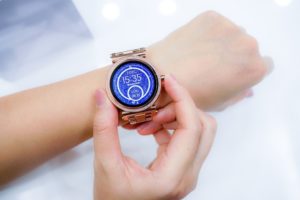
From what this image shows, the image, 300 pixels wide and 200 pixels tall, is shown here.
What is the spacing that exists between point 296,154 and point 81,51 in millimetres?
767

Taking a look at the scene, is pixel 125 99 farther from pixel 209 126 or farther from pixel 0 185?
pixel 0 185

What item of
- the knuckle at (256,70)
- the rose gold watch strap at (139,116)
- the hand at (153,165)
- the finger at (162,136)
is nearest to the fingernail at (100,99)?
the hand at (153,165)

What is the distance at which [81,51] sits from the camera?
1.23 metres

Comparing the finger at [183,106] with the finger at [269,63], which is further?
the finger at [269,63]

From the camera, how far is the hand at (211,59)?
1131 mm

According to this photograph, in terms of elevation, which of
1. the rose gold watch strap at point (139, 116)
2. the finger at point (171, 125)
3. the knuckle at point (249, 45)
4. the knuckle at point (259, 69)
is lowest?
the finger at point (171, 125)

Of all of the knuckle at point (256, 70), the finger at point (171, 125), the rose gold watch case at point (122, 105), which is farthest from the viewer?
the knuckle at point (256, 70)

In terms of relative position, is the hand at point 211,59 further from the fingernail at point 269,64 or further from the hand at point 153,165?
the hand at point 153,165

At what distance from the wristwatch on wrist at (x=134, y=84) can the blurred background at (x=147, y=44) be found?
0.75 ft

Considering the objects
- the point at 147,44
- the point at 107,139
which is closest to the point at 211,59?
the point at 147,44

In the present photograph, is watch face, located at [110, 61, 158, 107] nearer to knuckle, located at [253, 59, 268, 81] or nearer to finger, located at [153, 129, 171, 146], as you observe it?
finger, located at [153, 129, 171, 146]

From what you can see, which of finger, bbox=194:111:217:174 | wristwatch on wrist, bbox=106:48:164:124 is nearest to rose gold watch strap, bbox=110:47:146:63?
wristwatch on wrist, bbox=106:48:164:124

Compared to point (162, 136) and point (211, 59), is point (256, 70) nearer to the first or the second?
point (211, 59)

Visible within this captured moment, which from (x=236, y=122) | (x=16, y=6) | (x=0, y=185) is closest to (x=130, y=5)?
(x=16, y=6)
